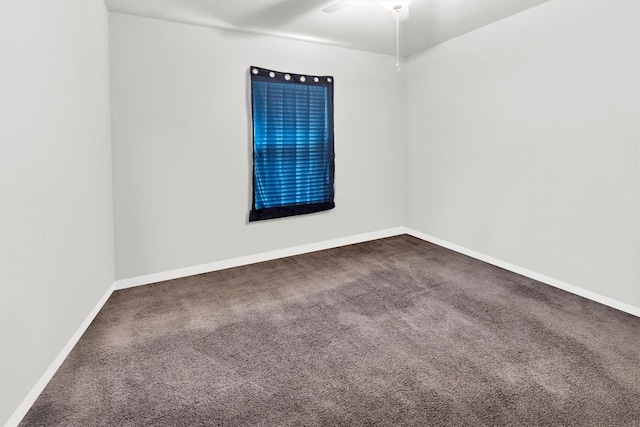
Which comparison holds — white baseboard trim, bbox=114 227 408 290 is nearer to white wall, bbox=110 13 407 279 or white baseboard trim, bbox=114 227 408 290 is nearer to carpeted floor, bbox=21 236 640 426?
white wall, bbox=110 13 407 279

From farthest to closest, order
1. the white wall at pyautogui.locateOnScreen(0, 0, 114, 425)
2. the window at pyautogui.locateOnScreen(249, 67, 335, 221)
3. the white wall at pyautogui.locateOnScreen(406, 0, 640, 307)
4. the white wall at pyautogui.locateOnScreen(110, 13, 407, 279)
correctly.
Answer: the window at pyautogui.locateOnScreen(249, 67, 335, 221)
the white wall at pyautogui.locateOnScreen(110, 13, 407, 279)
the white wall at pyautogui.locateOnScreen(406, 0, 640, 307)
the white wall at pyautogui.locateOnScreen(0, 0, 114, 425)

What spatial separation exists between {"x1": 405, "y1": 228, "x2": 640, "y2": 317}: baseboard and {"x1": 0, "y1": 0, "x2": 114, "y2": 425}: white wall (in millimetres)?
3681

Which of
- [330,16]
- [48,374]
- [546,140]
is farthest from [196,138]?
[546,140]

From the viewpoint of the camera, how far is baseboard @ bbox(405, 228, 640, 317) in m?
2.78

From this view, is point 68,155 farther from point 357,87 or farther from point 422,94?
point 422,94

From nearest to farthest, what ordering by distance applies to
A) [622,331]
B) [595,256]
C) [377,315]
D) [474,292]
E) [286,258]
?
1. [622,331]
2. [377,315]
3. [595,256]
4. [474,292]
5. [286,258]

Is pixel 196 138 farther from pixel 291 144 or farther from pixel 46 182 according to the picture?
pixel 46 182

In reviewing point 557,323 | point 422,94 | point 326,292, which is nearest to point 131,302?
point 326,292

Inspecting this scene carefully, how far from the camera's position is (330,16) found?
3.37 meters

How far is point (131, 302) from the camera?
10.0ft

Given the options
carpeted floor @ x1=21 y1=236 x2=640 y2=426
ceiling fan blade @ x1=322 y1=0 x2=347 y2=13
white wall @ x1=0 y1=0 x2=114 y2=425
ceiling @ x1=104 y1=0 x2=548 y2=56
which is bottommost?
carpeted floor @ x1=21 y1=236 x2=640 y2=426

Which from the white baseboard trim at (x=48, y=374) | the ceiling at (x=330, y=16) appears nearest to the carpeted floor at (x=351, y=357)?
the white baseboard trim at (x=48, y=374)

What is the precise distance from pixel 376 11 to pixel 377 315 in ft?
8.84

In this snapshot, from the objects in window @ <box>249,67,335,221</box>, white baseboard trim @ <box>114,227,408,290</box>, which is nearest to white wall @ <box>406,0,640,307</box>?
white baseboard trim @ <box>114,227,408,290</box>
